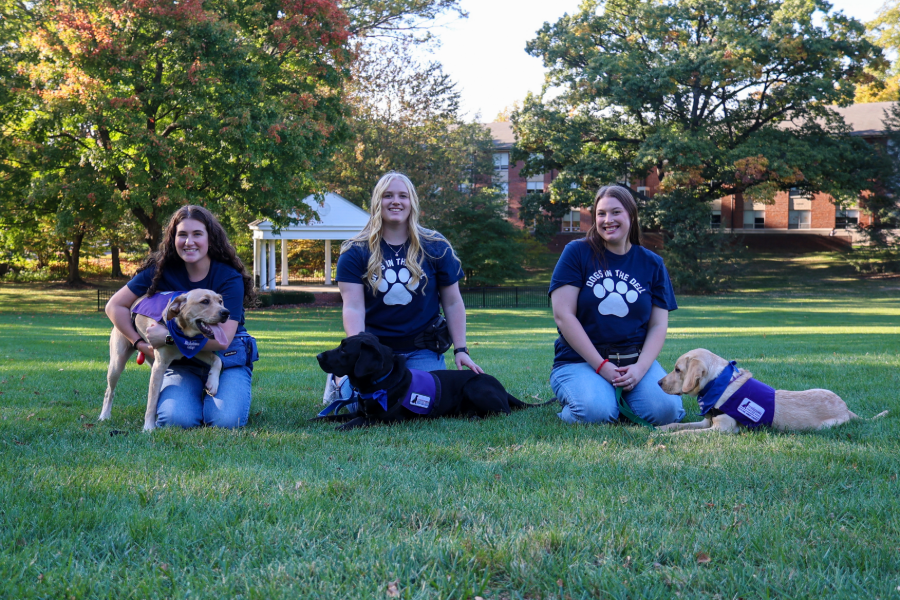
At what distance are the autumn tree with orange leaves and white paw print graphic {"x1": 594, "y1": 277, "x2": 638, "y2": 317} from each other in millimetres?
16338

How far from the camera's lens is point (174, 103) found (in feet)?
71.2

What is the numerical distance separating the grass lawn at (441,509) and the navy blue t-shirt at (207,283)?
100 cm

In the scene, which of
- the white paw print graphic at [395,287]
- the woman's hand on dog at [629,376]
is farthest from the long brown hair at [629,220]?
the white paw print graphic at [395,287]

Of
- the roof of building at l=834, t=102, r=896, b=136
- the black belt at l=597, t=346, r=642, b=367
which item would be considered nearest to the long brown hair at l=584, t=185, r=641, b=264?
the black belt at l=597, t=346, r=642, b=367

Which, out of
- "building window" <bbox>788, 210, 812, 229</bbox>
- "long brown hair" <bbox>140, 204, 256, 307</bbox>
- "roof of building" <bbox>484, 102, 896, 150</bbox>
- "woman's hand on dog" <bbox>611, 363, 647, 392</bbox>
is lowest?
"woman's hand on dog" <bbox>611, 363, 647, 392</bbox>

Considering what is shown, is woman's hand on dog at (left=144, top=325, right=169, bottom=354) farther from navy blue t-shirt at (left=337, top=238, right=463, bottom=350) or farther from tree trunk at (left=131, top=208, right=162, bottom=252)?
tree trunk at (left=131, top=208, right=162, bottom=252)

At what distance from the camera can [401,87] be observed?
117ft

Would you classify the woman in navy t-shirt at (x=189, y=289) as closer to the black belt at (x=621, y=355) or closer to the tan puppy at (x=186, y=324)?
the tan puppy at (x=186, y=324)

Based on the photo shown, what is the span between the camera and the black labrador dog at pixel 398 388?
16.2 ft

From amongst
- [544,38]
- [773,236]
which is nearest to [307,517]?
[544,38]

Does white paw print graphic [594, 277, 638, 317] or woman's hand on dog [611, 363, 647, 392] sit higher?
white paw print graphic [594, 277, 638, 317]

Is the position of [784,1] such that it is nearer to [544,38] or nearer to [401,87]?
Result: [544,38]

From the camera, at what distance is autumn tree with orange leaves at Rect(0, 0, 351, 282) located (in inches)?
771

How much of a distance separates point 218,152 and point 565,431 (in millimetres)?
18664
